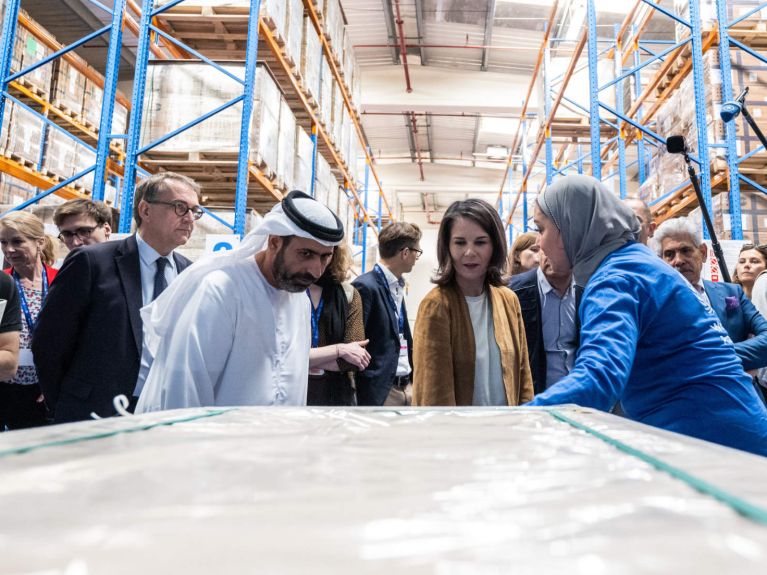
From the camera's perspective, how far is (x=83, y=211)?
10.3 ft

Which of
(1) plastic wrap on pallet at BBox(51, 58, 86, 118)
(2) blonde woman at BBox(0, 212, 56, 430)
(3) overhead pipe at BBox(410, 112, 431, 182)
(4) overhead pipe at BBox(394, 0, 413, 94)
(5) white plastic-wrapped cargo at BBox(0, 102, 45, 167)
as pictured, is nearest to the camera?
(2) blonde woman at BBox(0, 212, 56, 430)

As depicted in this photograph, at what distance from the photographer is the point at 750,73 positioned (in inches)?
227

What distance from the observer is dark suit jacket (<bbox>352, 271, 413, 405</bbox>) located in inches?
137

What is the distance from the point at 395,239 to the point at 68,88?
6292 millimetres

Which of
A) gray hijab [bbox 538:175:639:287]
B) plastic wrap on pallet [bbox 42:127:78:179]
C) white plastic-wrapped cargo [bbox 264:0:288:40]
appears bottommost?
gray hijab [bbox 538:175:639:287]

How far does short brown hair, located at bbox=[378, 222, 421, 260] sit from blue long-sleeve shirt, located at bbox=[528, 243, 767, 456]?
2.40m

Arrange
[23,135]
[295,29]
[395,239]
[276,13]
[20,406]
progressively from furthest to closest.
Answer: [23,135], [295,29], [276,13], [395,239], [20,406]

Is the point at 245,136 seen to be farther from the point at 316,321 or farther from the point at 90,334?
the point at 90,334

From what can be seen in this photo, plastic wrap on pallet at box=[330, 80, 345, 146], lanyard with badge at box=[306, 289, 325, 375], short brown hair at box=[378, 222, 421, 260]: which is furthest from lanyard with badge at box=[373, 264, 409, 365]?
plastic wrap on pallet at box=[330, 80, 345, 146]

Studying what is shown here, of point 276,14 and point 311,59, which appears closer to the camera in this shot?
point 276,14

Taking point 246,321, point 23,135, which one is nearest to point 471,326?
point 246,321

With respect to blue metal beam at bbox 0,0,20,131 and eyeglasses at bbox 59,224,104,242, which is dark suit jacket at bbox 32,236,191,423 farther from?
blue metal beam at bbox 0,0,20,131

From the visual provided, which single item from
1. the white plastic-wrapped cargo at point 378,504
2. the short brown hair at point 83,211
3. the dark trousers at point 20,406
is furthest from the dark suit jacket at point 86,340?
the white plastic-wrapped cargo at point 378,504

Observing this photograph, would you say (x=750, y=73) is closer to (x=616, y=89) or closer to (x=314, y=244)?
(x=616, y=89)
